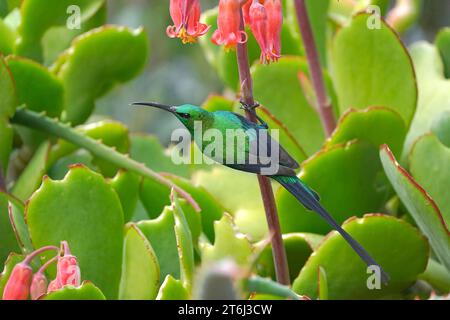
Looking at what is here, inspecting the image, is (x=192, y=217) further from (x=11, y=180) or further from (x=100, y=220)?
(x=11, y=180)

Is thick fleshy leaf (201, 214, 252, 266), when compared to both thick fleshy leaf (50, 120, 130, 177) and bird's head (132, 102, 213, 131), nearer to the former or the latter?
bird's head (132, 102, 213, 131)

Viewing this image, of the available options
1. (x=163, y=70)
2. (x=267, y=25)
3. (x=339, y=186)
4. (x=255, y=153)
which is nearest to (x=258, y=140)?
(x=255, y=153)

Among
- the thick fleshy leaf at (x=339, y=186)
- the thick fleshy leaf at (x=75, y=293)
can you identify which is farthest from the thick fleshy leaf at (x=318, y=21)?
the thick fleshy leaf at (x=75, y=293)

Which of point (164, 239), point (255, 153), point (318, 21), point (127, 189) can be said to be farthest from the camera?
point (318, 21)

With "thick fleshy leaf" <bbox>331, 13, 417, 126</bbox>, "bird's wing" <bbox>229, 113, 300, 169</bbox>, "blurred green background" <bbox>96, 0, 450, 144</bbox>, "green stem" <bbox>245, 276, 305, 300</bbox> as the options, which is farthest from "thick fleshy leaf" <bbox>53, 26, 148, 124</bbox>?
"blurred green background" <bbox>96, 0, 450, 144</bbox>

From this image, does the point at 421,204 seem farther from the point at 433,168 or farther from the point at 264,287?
the point at 264,287

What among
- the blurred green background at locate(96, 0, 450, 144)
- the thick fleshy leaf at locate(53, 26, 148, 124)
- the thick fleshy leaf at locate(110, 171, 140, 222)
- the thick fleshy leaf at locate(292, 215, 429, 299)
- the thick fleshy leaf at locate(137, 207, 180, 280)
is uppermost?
the blurred green background at locate(96, 0, 450, 144)

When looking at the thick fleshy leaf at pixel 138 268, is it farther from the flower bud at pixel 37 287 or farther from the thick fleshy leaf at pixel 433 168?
the thick fleshy leaf at pixel 433 168
